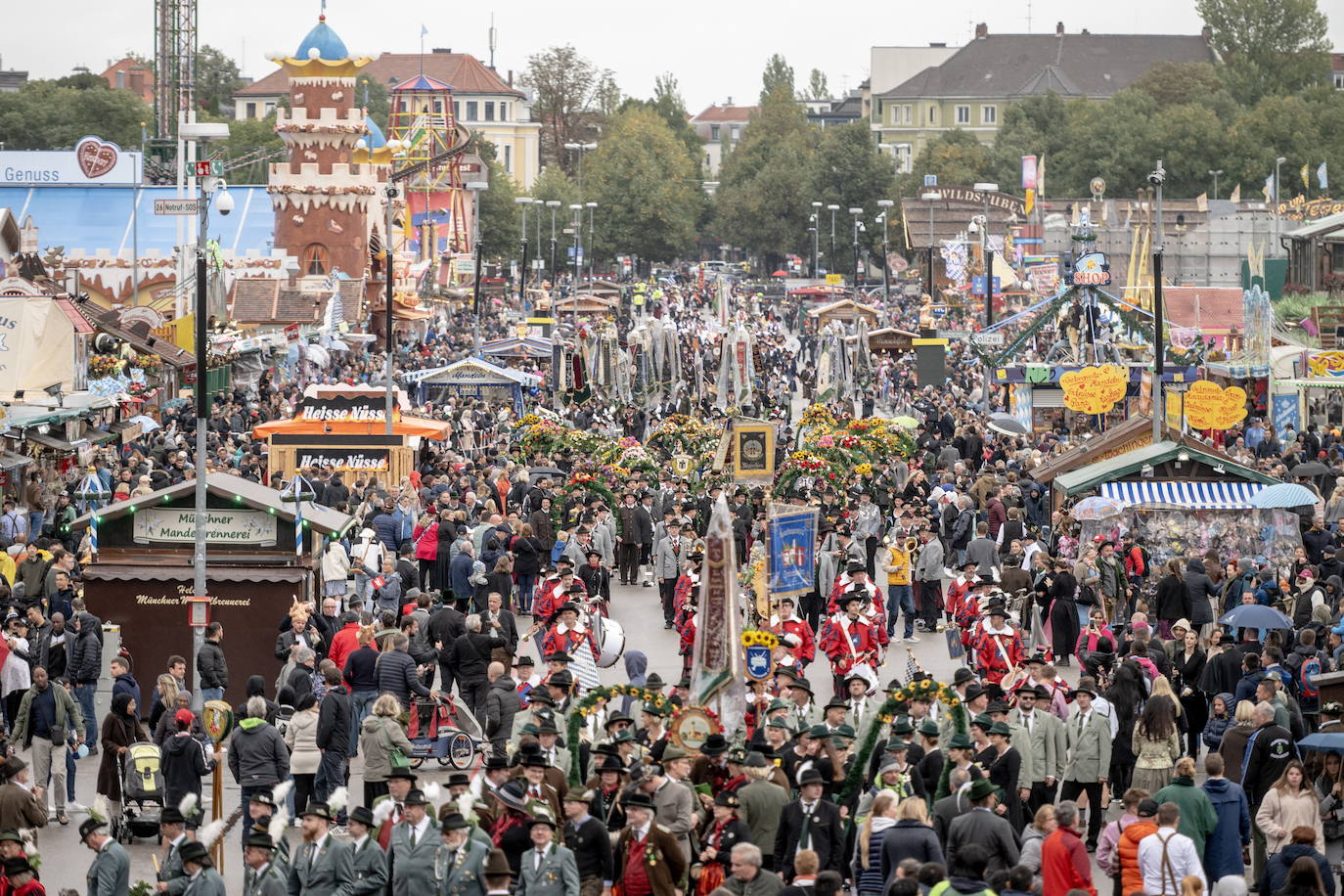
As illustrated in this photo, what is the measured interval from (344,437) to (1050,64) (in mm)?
119105

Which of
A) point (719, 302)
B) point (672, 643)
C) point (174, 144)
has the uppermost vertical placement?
point (174, 144)

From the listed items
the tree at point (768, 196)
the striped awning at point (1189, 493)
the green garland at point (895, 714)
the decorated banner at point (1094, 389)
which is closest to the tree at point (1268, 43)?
the tree at point (768, 196)

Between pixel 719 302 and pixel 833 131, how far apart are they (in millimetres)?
68522

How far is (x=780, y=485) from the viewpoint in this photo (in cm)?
2958

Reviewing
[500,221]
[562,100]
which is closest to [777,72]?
[562,100]

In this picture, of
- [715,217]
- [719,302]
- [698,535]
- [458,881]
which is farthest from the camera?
[715,217]

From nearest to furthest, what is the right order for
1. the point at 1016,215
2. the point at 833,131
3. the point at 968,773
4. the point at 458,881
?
the point at 458,881 < the point at 968,773 < the point at 1016,215 < the point at 833,131

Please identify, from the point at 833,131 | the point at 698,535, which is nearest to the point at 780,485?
the point at 698,535

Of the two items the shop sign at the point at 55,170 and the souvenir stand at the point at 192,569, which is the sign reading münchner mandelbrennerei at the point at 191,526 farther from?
the shop sign at the point at 55,170

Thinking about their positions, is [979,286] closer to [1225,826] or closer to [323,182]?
[323,182]

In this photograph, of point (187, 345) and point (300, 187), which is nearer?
point (187, 345)

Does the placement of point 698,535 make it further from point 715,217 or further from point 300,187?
point 715,217

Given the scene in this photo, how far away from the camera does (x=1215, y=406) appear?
29469 millimetres

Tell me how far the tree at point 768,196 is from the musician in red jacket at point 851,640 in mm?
99485
